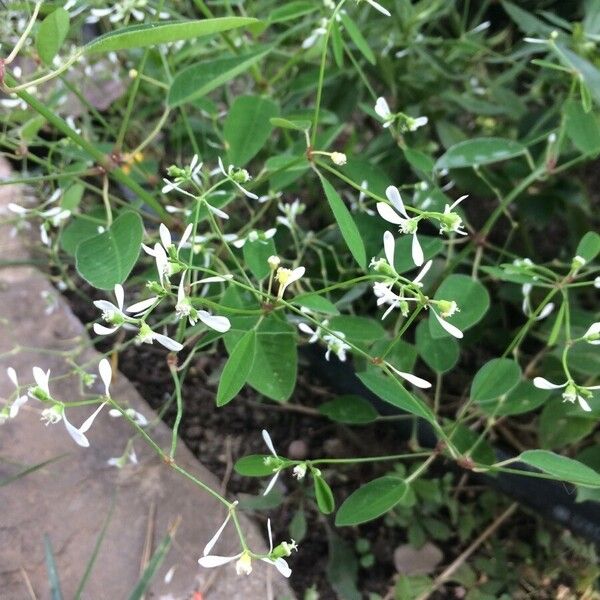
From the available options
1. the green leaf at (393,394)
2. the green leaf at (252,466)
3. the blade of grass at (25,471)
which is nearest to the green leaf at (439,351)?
the green leaf at (393,394)

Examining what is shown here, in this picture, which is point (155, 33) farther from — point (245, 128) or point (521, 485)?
point (521, 485)

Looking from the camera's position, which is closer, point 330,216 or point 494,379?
point 494,379

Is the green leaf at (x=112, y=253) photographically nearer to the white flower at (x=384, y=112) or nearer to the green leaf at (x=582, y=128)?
the white flower at (x=384, y=112)

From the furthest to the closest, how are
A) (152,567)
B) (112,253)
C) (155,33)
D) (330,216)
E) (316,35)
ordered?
(330,216) → (316,35) → (152,567) → (112,253) → (155,33)

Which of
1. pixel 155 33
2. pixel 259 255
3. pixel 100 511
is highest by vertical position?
pixel 155 33

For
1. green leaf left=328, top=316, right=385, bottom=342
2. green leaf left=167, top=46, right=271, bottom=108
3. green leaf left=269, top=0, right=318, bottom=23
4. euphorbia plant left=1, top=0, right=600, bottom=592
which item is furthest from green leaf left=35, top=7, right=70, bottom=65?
A: green leaf left=328, top=316, right=385, bottom=342

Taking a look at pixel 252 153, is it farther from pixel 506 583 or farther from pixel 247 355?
pixel 506 583

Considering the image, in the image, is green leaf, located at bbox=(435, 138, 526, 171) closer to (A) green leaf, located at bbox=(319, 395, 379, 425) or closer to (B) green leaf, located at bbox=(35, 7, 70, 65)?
(A) green leaf, located at bbox=(319, 395, 379, 425)

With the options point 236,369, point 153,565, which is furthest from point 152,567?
point 236,369
